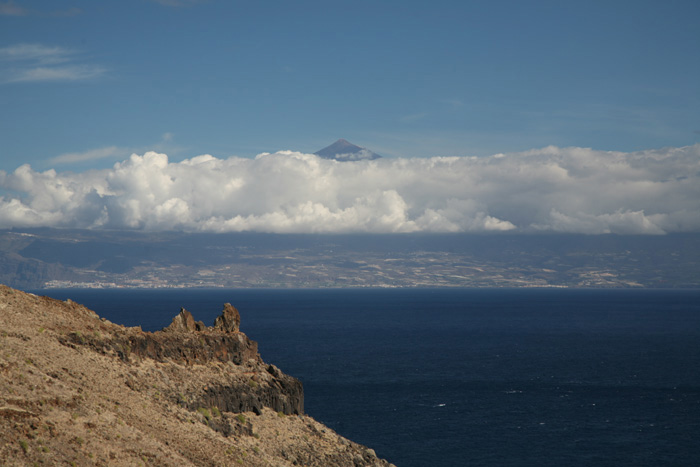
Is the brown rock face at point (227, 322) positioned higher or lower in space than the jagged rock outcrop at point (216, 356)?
higher

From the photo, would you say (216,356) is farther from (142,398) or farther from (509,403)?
(509,403)

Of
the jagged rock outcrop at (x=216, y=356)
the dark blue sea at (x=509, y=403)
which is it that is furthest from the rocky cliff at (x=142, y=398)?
the dark blue sea at (x=509, y=403)

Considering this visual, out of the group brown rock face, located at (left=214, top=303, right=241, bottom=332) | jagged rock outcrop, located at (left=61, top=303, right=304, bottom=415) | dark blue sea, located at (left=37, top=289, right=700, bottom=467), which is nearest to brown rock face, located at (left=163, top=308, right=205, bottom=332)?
jagged rock outcrop, located at (left=61, top=303, right=304, bottom=415)

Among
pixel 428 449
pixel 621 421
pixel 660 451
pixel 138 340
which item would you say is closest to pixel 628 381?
pixel 621 421

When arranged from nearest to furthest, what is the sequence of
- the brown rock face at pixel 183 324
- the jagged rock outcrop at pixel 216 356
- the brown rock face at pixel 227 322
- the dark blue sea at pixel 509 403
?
the jagged rock outcrop at pixel 216 356 → the brown rock face at pixel 183 324 → the brown rock face at pixel 227 322 → the dark blue sea at pixel 509 403

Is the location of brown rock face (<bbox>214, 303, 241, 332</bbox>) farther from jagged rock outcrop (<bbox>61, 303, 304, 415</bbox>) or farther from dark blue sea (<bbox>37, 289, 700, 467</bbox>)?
dark blue sea (<bbox>37, 289, 700, 467</bbox>)

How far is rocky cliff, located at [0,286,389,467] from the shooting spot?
39459mm

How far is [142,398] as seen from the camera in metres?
49.2

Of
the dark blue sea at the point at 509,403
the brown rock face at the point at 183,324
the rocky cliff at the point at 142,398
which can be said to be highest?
the brown rock face at the point at 183,324

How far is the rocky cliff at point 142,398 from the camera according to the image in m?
39.5

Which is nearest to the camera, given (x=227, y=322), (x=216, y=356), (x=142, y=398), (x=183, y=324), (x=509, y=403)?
(x=142, y=398)

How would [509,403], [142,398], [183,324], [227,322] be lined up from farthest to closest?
[509,403]
[227,322]
[183,324]
[142,398]

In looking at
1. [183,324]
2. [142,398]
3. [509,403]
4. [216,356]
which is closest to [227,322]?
[183,324]

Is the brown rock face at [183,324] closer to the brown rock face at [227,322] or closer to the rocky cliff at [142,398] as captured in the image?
the rocky cliff at [142,398]
